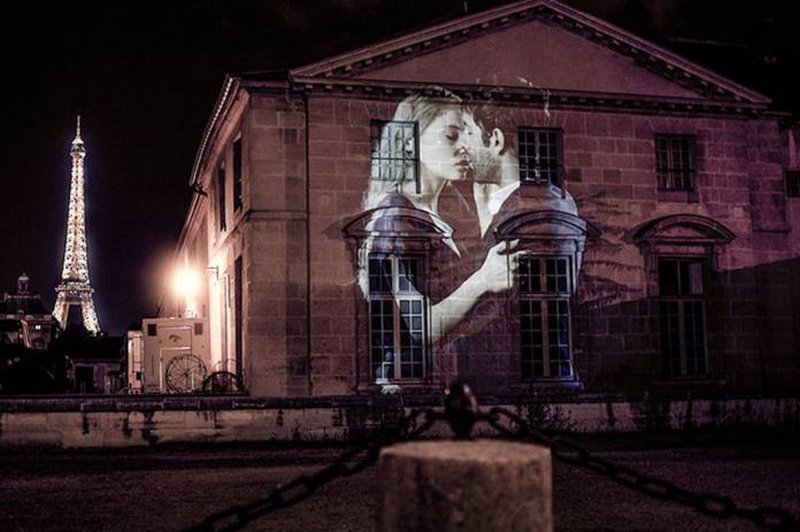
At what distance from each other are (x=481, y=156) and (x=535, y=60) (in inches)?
112

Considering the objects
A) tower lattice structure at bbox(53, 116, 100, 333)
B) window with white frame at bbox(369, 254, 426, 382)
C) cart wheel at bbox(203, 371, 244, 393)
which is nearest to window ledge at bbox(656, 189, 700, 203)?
window with white frame at bbox(369, 254, 426, 382)

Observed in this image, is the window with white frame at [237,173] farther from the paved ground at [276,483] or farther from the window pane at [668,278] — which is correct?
the window pane at [668,278]

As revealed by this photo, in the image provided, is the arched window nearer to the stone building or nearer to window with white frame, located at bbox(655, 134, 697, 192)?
the stone building

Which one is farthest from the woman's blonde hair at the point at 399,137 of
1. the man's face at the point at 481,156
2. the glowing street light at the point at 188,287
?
the glowing street light at the point at 188,287

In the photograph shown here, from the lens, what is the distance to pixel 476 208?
23.9 meters

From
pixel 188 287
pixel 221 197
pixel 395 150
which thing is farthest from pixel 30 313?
pixel 395 150

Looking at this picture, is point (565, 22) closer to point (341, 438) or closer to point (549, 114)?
point (549, 114)

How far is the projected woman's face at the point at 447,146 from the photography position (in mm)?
23703

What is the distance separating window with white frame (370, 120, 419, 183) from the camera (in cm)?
2361

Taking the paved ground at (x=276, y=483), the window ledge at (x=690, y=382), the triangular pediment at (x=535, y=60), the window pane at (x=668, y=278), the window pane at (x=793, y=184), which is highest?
the triangular pediment at (x=535, y=60)

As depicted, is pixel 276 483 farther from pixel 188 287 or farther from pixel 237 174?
pixel 188 287

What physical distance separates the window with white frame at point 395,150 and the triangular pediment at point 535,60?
44.7 inches

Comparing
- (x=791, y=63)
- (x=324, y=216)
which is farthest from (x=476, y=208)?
(x=791, y=63)

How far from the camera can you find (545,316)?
79.5 ft
